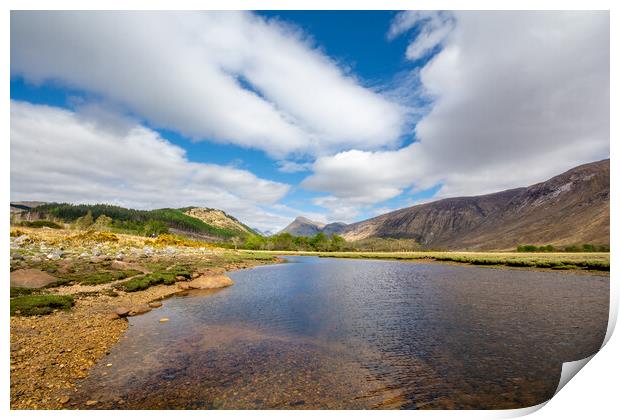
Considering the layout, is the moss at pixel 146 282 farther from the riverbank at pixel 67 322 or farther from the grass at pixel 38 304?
the grass at pixel 38 304

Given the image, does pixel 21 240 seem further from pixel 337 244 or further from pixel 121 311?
pixel 337 244

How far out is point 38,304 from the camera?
51.2 ft

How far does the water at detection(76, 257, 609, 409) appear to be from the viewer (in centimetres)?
917

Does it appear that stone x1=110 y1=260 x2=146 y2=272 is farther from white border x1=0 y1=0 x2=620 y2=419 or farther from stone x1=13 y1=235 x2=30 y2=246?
white border x1=0 y1=0 x2=620 y2=419

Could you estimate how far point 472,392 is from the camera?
9602 millimetres

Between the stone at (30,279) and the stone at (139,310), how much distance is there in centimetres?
772

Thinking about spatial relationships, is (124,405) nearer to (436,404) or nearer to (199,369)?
(199,369)

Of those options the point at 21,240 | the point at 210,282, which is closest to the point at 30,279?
the point at 210,282

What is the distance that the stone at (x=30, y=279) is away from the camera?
63.9 feet

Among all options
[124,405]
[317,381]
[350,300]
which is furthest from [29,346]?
[350,300]

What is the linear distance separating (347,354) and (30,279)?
77.4ft

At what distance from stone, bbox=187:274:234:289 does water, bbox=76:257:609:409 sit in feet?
19.0
